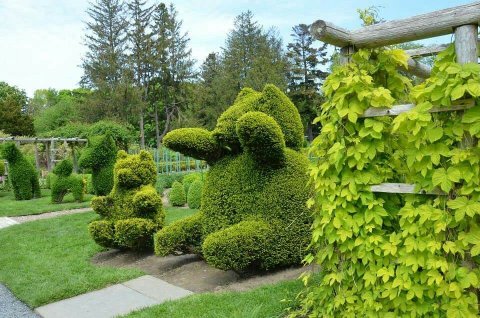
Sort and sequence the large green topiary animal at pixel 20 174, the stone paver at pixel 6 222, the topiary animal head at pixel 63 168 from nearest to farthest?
the stone paver at pixel 6 222
the topiary animal head at pixel 63 168
the large green topiary animal at pixel 20 174

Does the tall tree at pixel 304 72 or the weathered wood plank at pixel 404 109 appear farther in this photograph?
the tall tree at pixel 304 72

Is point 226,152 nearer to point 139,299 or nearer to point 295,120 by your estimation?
point 295,120

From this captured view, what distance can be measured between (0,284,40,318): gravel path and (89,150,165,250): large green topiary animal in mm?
1524

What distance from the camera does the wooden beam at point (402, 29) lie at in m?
2.62

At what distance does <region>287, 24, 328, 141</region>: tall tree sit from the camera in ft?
116

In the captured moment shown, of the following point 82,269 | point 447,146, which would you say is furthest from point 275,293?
point 82,269

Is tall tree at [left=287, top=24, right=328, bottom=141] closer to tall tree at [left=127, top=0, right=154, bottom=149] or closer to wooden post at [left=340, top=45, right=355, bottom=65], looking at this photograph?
tall tree at [left=127, top=0, right=154, bottom=149]

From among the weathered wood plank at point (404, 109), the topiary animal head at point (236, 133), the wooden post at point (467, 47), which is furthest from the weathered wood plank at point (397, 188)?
the topiary animal head at point (236, 133)

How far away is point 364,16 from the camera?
3.34 meters

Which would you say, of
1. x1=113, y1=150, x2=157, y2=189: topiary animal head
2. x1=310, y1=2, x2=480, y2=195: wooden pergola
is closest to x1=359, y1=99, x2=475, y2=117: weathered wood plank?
x1=310, y1=2, x2=480, y2=195: wooden pergola

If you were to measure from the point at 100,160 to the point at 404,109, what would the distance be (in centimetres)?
1083

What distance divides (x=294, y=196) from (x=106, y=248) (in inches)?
159

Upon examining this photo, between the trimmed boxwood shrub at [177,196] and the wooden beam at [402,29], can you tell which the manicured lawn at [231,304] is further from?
the trimmed boxwood shrub at [177,196]

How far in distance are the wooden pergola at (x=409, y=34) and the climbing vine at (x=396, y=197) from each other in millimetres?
65
